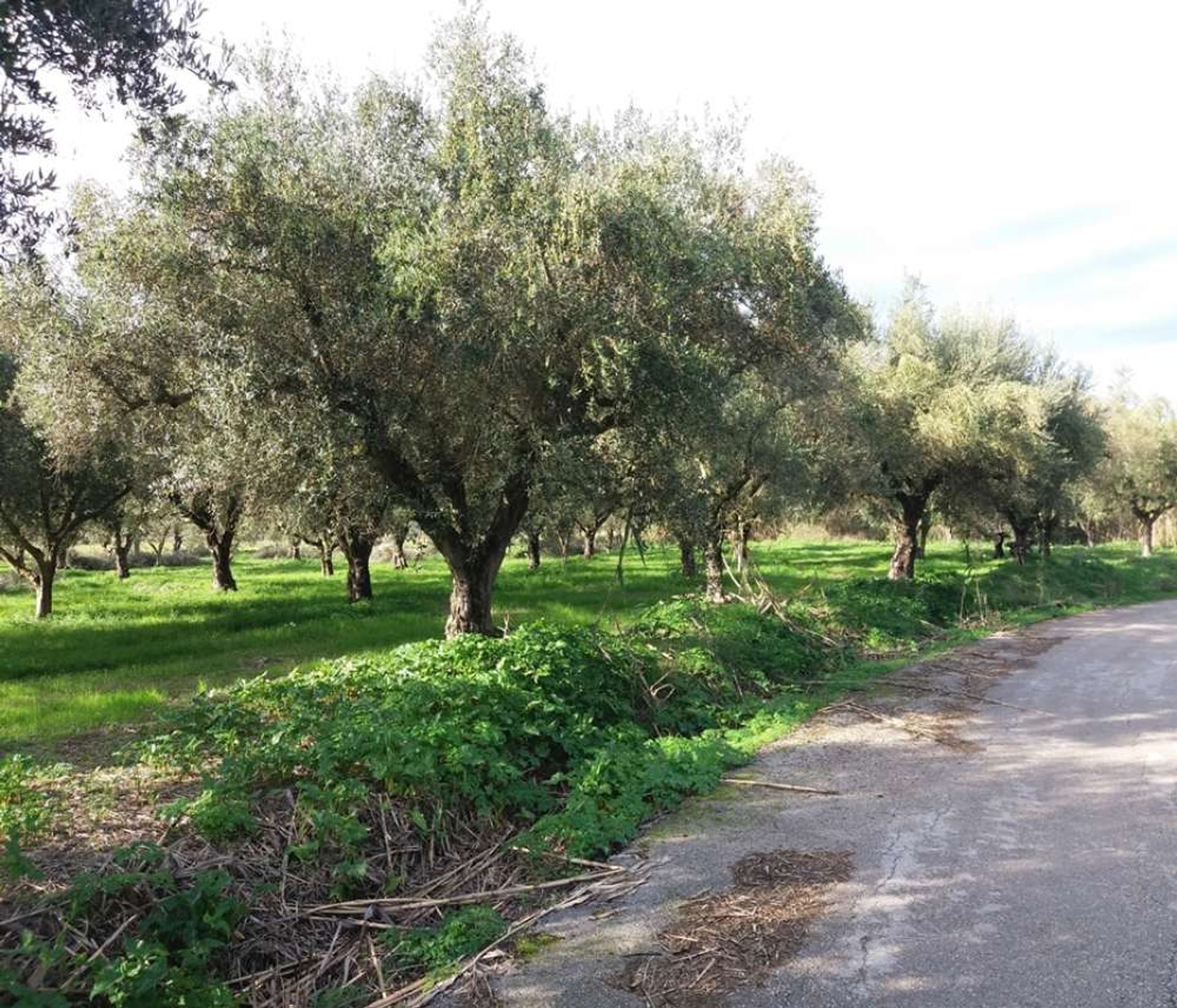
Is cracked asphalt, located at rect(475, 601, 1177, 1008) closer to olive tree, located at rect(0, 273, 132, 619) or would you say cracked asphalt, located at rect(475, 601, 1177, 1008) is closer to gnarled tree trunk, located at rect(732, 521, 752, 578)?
gnarled tree trunk, located at rect(732, 521, 752, 578)

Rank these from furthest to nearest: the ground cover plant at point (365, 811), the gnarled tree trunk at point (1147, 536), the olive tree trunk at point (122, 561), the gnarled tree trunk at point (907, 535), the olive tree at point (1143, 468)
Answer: the gnarled tree trunk at point (1147, 536), the olive tree at point (1143, 468), the olive tree trunk at point (122, 561), the gnarled tree trunk at point (907, 535), the ground cover plant at point (365, 811)

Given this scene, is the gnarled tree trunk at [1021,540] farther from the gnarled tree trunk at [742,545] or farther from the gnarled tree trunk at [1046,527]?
the gnarled tree trunk at [742,545]

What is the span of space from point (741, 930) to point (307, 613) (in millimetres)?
20765

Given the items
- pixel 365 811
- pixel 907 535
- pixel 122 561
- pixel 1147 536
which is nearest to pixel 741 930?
pixel 365 811

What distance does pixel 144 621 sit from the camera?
875 inches

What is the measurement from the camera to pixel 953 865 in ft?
19.1

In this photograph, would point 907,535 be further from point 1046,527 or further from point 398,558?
point 398,558

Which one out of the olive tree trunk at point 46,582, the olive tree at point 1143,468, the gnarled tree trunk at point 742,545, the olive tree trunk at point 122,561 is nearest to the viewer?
the gnarled tree trunk at point 742,545

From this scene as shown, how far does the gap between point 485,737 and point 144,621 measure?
18234mm

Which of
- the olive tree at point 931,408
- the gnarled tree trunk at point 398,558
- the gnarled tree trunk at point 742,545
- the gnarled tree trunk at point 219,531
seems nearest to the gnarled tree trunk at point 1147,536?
the olive tree at point 931,408

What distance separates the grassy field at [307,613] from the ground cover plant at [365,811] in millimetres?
2972

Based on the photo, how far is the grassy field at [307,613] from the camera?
1437cm

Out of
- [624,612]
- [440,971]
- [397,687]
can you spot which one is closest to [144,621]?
[624,612]

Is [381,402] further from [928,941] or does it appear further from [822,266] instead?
[928,941]
